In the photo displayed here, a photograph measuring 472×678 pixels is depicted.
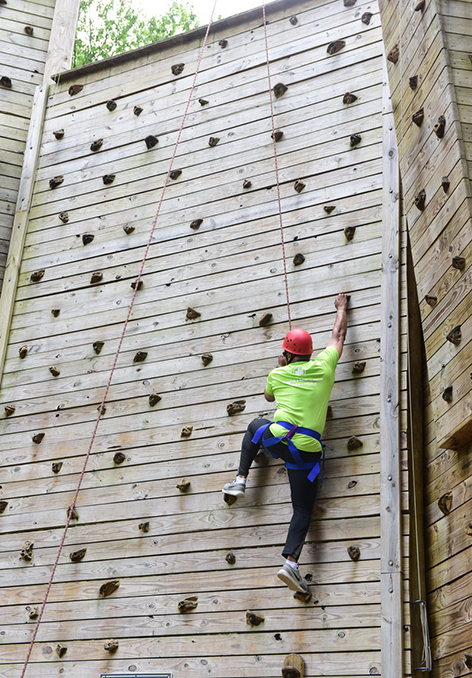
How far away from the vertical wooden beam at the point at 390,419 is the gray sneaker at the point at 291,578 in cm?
41

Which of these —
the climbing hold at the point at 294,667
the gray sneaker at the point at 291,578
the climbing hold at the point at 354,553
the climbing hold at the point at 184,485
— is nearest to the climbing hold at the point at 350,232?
the climbing hold at the point at 184,485

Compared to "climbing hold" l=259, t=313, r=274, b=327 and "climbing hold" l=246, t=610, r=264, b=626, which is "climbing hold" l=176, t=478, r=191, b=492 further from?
"climbing hold" l=259, t=313, r=274, b=327

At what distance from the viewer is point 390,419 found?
453cm

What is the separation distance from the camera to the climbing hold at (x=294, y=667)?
4.19 metres

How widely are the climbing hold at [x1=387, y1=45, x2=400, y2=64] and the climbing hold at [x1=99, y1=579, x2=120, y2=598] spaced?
3.52 m

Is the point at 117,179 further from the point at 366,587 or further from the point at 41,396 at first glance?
the point at 366,587

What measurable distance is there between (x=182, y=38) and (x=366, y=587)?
4.52 metres

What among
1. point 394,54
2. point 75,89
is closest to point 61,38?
point 75,89

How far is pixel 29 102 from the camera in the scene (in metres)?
7.33

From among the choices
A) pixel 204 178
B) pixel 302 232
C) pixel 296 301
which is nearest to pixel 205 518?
pixel 296 301

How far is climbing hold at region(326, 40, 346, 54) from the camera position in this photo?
5.87 meters

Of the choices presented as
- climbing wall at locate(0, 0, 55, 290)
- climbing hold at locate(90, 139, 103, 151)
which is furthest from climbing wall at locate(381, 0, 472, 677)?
climbing wall at locate(0, 0, 55, 290)

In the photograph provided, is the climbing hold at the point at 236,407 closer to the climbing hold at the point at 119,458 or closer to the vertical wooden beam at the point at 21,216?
the climbing hold at the point at 119,458

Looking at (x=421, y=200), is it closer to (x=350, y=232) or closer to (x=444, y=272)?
(x=444, y=272)
